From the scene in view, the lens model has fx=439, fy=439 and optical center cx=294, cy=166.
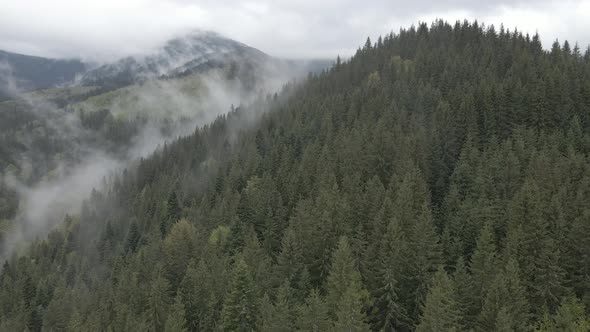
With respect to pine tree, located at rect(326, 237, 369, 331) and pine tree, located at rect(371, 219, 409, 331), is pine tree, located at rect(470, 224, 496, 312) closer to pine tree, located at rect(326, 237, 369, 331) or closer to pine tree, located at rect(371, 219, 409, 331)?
pine tree, located at rect(371, 219, 409, 331)

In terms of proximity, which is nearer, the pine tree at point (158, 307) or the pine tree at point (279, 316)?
the pine tree at point (279, 316)

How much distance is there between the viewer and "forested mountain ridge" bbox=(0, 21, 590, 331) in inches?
1645

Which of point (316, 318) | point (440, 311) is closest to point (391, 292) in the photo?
point (440, 311)

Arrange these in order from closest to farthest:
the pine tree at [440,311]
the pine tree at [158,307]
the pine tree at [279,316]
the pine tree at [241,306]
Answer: the pine tree at [440,311]
the pine tree at [279,316]
the pine tree at [241,306]
the pine tree at [158,307]

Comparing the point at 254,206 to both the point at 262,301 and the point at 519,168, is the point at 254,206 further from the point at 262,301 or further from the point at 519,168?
the point at 519,168

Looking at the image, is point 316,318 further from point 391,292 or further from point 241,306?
point 241,306

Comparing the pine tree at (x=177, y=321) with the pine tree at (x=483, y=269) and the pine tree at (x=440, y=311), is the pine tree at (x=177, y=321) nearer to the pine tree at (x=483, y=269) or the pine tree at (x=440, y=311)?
the pine tree at (x=440, y=311)

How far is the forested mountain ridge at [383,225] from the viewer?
41781mm

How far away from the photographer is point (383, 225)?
5412cm

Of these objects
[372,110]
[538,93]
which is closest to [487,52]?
[372,110]

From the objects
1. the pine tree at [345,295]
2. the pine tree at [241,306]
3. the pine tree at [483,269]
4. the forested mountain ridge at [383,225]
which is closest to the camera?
A: the pine tree at [345,295]

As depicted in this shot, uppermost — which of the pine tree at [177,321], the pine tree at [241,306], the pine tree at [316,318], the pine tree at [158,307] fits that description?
the pine tree at [316,318]

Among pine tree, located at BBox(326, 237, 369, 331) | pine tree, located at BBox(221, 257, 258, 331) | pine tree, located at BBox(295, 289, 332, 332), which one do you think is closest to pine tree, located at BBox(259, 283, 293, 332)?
pine tree, located at BBox(295, 289, 332, 332)

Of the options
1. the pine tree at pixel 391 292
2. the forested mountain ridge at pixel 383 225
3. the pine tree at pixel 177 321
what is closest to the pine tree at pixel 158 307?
the forested mountain ridge at pixel 383 225
